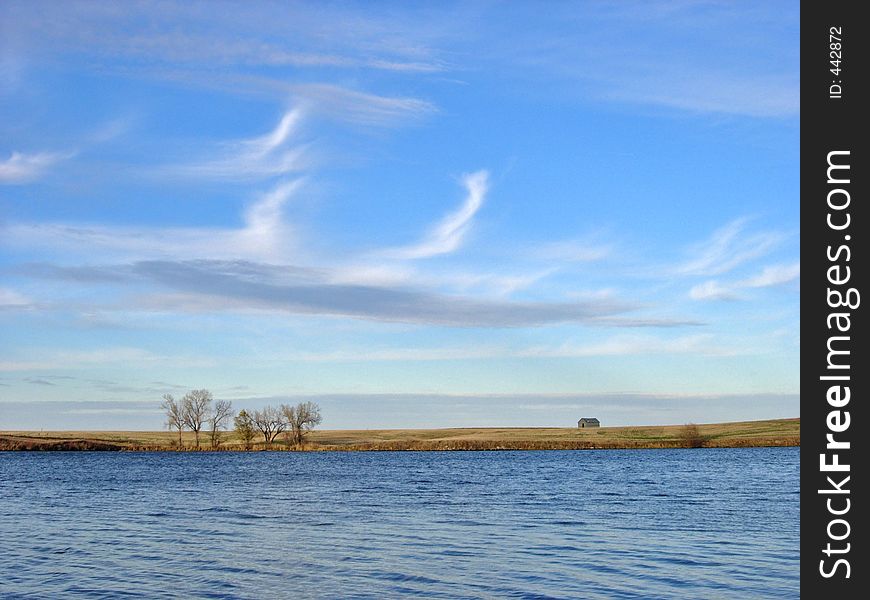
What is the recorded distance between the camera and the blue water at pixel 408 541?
81.6 ft

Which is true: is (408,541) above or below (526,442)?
above

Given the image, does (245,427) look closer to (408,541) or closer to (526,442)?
(526,442)

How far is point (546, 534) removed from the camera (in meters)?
35.5

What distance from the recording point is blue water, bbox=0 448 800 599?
81.6ft

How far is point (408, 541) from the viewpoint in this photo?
111ft
